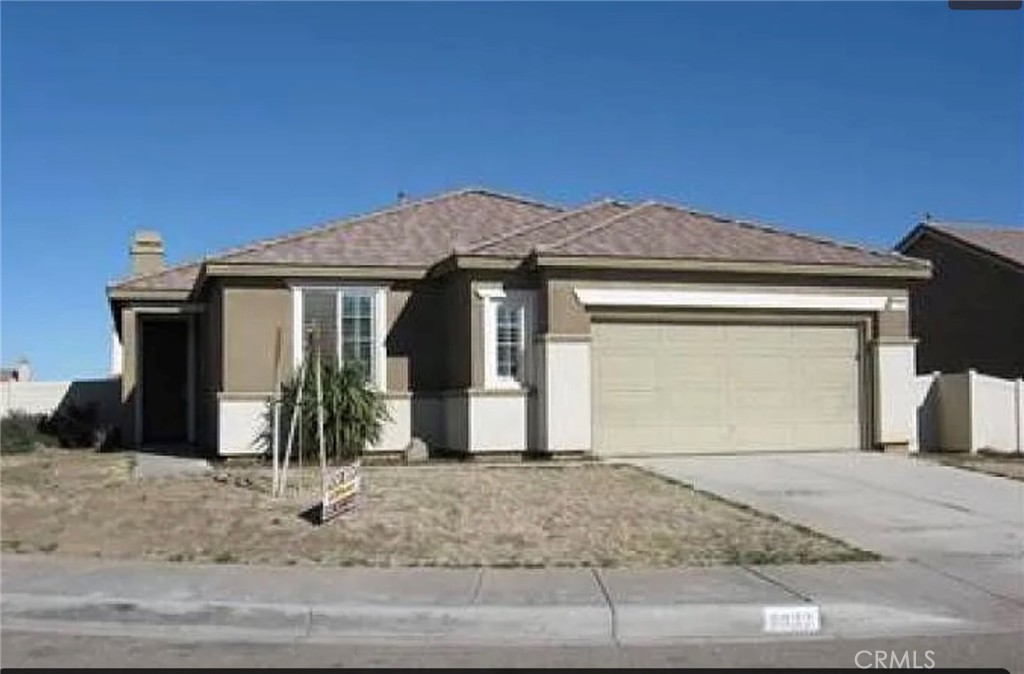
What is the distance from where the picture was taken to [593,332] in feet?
69.4

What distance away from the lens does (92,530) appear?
13.5m

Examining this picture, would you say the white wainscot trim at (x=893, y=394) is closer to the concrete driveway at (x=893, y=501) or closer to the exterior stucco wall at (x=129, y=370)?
the concrete driveway at (x=893, y=501)

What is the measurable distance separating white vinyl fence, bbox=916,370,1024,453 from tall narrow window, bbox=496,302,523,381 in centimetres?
808

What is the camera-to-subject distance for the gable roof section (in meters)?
33.0

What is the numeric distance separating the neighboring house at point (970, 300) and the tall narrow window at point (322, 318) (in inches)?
714

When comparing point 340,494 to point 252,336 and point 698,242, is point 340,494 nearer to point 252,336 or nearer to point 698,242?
point 252,336

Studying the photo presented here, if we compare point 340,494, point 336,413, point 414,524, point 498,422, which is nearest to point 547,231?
point 498,422

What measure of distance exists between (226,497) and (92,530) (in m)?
1.91

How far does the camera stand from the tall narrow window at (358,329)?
22.4 meters

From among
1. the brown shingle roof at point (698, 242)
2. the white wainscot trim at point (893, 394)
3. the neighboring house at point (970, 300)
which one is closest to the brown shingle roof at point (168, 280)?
the brown shingle roof at point (698, 242)

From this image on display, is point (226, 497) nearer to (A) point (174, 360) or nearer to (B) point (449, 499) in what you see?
(B) point (449, 499)

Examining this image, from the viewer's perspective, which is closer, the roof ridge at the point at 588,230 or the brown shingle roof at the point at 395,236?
the roof ridge at the point at 588,230

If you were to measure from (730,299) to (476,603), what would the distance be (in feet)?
41.1
